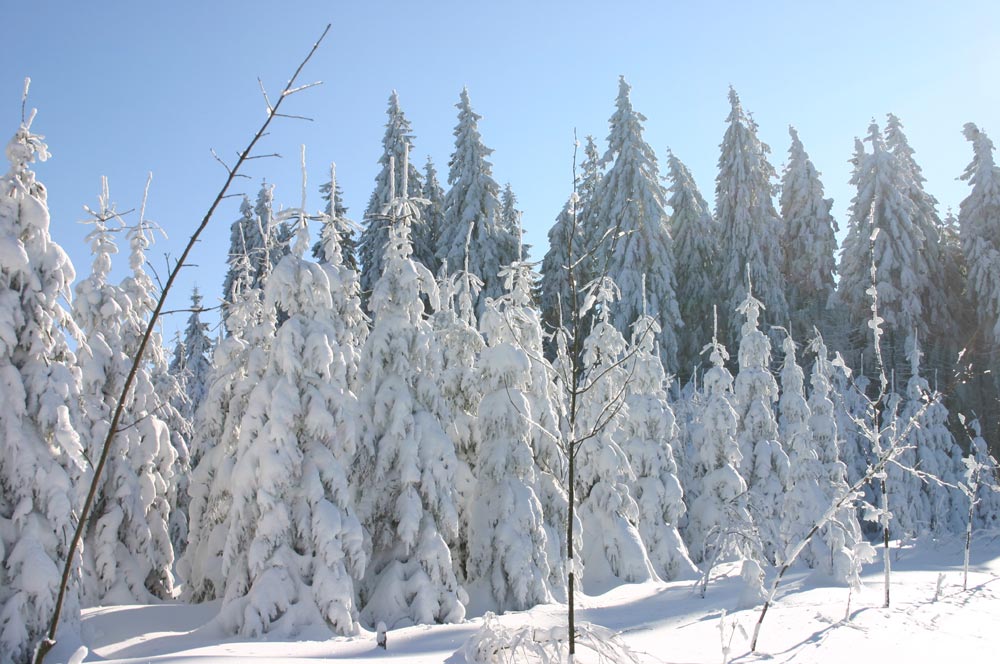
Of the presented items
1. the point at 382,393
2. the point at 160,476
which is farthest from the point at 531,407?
the point at 160,476

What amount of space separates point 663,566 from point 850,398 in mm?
18112

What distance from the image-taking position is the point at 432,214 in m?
37.4

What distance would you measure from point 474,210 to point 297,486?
21783 mm

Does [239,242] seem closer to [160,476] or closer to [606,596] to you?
[160,476]

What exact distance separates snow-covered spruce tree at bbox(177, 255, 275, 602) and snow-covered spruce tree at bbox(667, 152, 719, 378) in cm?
2333

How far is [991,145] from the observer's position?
118 feet

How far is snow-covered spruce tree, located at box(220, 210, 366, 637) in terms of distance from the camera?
11680 millimetres

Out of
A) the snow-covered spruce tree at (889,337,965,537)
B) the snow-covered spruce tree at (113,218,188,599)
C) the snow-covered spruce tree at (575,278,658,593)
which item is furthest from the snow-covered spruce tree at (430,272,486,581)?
the snow-covered spruce tree at (889,337,965,537)

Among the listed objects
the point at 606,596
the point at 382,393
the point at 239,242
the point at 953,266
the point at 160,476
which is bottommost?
the point at 606,596

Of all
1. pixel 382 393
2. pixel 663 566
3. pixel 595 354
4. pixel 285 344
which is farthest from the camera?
pixel 595 354

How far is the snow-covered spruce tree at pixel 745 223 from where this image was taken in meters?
36.2

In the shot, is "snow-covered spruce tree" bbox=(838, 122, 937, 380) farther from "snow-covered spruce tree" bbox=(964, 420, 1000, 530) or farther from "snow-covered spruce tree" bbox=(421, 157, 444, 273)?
"snow-covered spruce tree" bbox=(421, 157, 444, 273)

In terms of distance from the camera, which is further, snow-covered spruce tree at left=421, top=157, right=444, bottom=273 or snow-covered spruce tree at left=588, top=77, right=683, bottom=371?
snow-covered spruce tree at left=421, top=157, right=444, bottom=273

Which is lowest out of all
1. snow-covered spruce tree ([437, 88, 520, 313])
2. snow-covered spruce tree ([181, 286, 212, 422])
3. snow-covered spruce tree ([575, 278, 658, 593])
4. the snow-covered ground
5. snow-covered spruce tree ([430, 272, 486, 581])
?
the snow-covered ground
